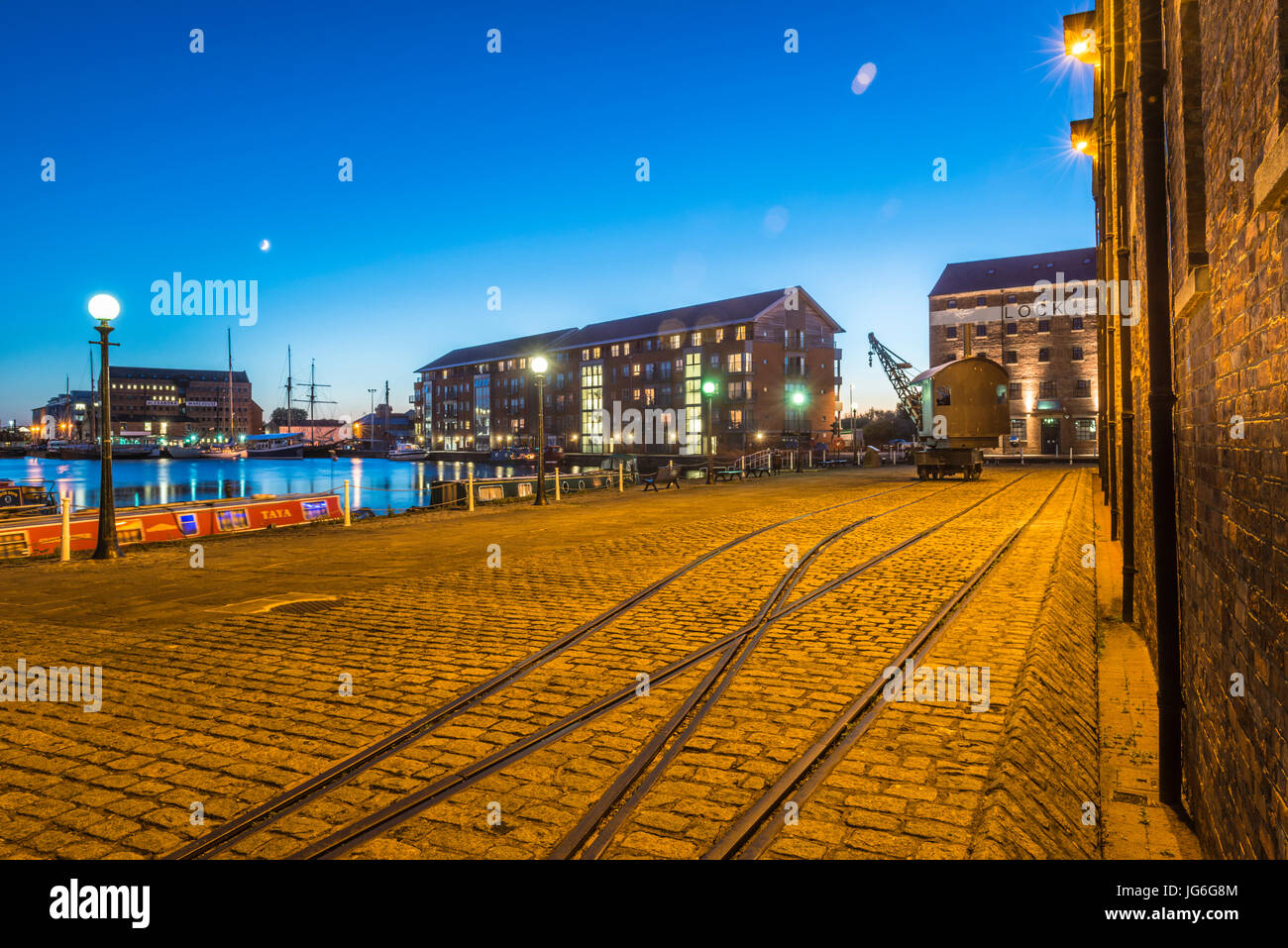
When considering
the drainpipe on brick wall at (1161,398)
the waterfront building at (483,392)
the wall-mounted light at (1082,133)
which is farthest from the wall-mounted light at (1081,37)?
the waterfront building at (483,392)

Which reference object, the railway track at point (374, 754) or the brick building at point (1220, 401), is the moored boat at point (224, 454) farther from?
the brick building at point (1220, 401)

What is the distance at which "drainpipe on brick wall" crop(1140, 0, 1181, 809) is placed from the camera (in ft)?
14.6

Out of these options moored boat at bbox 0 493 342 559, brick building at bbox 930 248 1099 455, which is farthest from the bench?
brick building at bbox 930 248 1099 455

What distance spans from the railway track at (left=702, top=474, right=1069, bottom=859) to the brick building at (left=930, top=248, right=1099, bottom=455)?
60.7m

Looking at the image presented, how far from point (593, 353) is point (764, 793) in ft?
266

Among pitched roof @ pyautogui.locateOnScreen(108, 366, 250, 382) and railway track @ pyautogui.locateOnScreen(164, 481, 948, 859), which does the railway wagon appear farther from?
pitched roof @ pyautogui.locateOnScreen(108, 366, 250, 382)

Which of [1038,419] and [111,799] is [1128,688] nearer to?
[111,799]

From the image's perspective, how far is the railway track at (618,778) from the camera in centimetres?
334

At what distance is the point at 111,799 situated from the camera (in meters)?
3.77

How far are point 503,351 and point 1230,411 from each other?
319 ft

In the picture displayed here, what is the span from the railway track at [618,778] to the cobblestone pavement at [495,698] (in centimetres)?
8

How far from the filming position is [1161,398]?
4.73m

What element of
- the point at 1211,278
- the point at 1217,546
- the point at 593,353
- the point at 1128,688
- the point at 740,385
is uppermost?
the point at 593,353
